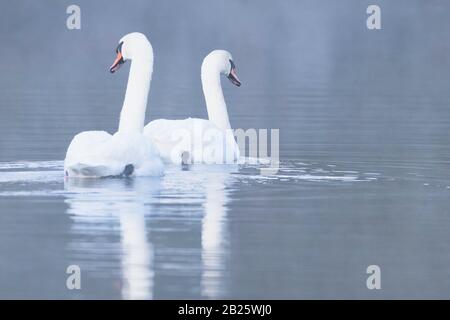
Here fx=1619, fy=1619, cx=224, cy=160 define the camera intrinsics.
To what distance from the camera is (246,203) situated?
13.7 m

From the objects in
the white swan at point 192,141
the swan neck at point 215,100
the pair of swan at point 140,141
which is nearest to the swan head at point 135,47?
the pair of swan at point 140,141

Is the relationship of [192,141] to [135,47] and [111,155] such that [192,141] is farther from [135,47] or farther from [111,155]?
[111,155]

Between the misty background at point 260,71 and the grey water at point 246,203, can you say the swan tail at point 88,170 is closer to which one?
the grey water at point 246,203

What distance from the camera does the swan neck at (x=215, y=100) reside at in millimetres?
18844

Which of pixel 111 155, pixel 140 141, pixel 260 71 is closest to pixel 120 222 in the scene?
pixel 111 155

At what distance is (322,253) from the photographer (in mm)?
11406

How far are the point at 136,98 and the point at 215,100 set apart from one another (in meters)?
2.36

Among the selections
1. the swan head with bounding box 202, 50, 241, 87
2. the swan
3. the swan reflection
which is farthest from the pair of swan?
the swan head with bounding box 202, 50, 241, 87

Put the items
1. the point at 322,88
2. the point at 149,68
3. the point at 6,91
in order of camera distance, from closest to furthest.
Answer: the point at 149,68 → the point at 6,91 → the point at 322,88

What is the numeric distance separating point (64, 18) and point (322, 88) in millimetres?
22032

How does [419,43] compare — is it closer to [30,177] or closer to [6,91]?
[6,91]
